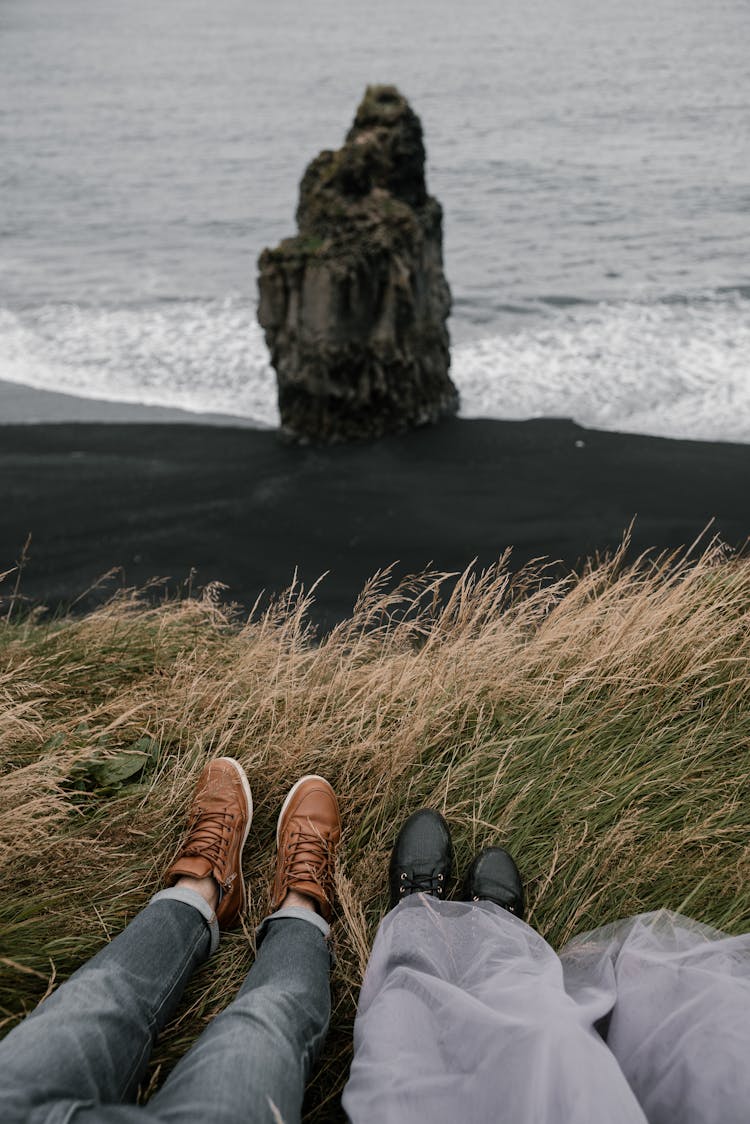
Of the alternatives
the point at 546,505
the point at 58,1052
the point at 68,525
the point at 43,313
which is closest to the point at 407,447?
the point at 546,505

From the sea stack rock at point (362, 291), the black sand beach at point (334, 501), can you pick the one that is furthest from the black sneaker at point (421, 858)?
the sea stack rock at point (362, 291)

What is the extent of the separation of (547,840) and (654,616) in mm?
1104

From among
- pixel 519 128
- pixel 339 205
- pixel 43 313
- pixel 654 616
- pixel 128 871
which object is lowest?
pixel 128 871

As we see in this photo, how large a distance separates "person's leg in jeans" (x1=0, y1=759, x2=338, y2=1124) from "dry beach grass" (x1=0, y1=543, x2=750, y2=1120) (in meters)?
0.12

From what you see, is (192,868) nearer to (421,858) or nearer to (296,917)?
(296,917)

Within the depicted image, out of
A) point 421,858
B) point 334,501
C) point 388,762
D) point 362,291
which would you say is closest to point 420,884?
point 421,858

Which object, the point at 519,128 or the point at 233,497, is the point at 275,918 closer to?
the point at 233,497

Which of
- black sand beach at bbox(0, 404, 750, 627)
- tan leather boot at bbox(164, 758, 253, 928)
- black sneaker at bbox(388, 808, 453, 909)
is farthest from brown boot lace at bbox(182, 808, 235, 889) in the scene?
black sand beach at bbox(0, 404, 750, 627)

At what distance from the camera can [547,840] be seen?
8.04ft

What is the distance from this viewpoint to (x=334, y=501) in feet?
25.4

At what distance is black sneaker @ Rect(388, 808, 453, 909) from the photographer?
231 centimetres

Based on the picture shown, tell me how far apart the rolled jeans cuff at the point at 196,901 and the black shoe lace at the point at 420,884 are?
543mm

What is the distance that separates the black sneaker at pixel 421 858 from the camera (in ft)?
7.57

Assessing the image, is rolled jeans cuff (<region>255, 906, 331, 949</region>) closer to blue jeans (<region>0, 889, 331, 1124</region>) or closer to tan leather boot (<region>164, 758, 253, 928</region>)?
blue jeans (<region>0, 889, 331, 1124</region>)
